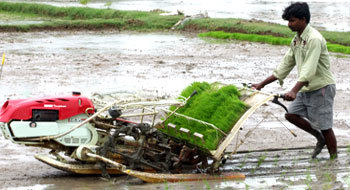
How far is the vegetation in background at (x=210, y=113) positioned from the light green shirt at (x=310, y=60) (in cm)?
70

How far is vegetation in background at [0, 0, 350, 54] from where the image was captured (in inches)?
686

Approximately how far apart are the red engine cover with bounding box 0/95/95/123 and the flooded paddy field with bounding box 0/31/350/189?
66 cm

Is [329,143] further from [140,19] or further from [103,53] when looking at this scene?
[140,19]

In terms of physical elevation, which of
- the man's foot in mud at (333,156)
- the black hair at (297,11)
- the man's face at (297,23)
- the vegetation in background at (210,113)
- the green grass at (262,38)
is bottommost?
the man's foot in mud at (333,156)

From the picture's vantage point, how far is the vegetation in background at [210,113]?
18.9 ft

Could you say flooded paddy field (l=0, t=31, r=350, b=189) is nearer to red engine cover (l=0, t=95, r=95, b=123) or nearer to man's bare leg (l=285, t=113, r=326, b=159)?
man's bare leg (l=285, t=113, r=326, b=159)

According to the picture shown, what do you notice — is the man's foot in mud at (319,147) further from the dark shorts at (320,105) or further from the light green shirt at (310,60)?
the light green shirt at (310,60)

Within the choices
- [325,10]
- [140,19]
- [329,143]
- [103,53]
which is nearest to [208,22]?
[140,19]

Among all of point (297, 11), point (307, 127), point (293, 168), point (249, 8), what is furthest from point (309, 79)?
point (249, 8)

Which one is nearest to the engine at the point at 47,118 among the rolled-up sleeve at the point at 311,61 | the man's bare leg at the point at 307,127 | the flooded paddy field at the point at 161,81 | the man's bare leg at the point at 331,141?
the flooded paddy field at the point at 161,81

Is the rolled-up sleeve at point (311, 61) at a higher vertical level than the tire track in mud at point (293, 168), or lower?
higher

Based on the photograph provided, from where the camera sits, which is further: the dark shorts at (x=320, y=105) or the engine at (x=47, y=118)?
the dark shorts at (x=320, y=105)

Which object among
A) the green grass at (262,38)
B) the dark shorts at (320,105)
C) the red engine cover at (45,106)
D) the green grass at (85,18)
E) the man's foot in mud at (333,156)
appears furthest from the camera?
the green grass at (85,18)

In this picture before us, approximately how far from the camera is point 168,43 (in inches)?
676
